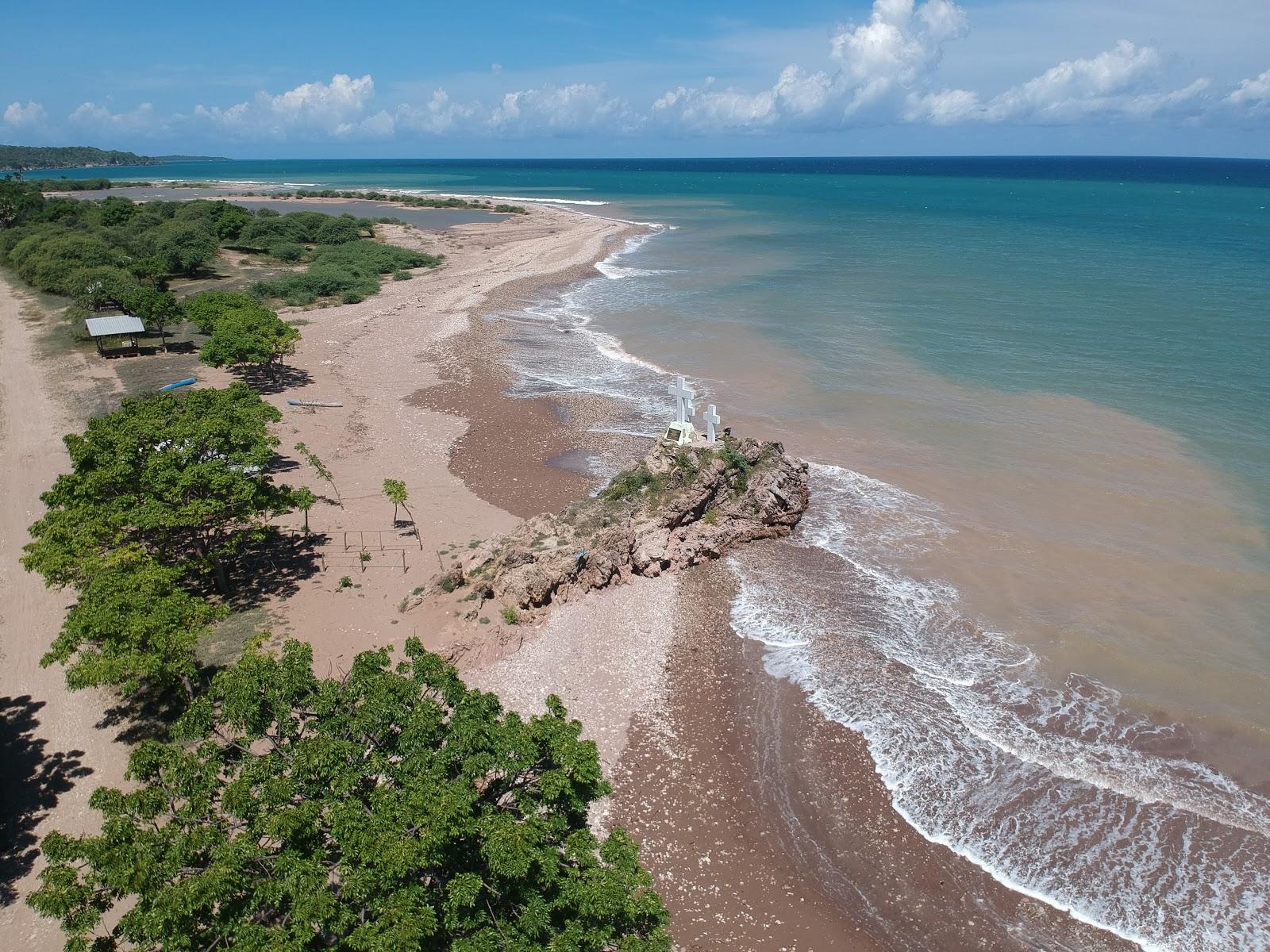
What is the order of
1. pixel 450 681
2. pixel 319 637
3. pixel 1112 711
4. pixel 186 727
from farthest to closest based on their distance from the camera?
pixel 319 637 < pixel 1112 711 < pixel 450 681 < pixel 186 727

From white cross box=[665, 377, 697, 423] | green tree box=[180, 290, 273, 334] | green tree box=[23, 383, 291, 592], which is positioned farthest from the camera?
green tree box=[180, 290, 273, 334]

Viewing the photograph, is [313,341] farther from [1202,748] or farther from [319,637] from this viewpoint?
[1202,748]

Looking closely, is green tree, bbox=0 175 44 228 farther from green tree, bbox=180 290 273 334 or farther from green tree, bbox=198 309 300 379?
green tree, bbox=198 309 300 379

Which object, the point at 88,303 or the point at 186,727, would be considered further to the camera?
the point at 88,303

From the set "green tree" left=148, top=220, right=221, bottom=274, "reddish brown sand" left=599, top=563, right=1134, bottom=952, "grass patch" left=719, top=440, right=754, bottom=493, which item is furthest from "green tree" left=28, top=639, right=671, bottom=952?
"green tree" left=148, top=220, right=221, bottom=274

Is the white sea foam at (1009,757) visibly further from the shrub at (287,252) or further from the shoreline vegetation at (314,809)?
the shrub at (287,252)

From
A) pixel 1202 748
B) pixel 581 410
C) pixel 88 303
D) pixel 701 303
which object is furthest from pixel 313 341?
pixel 1202 748

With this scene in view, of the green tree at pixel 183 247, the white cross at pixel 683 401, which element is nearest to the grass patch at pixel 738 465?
the white cross at pixel 683 401
